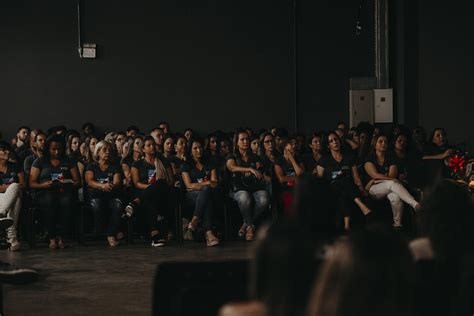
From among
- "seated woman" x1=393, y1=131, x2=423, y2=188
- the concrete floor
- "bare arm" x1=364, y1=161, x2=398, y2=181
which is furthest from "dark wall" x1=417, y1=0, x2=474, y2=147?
the concrete floor

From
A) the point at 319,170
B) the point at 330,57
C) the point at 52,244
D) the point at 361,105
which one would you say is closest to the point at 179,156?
the point at 319,170

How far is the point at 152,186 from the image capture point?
28.3 ft

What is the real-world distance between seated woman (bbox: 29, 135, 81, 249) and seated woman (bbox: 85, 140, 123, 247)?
0.61 ft

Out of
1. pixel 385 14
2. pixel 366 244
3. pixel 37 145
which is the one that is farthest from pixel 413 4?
pixel 366 244

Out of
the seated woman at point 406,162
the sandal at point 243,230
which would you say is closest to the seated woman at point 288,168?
the sandal at point 243,230

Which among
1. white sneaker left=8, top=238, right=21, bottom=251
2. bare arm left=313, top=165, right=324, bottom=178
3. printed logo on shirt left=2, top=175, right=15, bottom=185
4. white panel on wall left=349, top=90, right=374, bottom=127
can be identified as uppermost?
white panel on wall left=349, top=90, right=374, bottom=127

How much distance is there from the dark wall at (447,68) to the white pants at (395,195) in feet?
13.0

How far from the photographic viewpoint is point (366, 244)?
1546 millimetres

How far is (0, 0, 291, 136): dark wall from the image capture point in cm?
1257

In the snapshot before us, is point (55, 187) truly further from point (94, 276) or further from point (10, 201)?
point (94, 276)

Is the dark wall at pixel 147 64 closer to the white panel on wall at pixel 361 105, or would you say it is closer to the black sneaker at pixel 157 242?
the white panel on wall at pixel 361 105

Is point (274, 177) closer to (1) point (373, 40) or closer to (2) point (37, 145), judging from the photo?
(2) point (37, 145)

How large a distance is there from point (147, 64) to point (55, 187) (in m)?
4.82

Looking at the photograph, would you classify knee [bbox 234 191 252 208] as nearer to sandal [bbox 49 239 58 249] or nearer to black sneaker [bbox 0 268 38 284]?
sandal [bbox 49 239 58 249]
